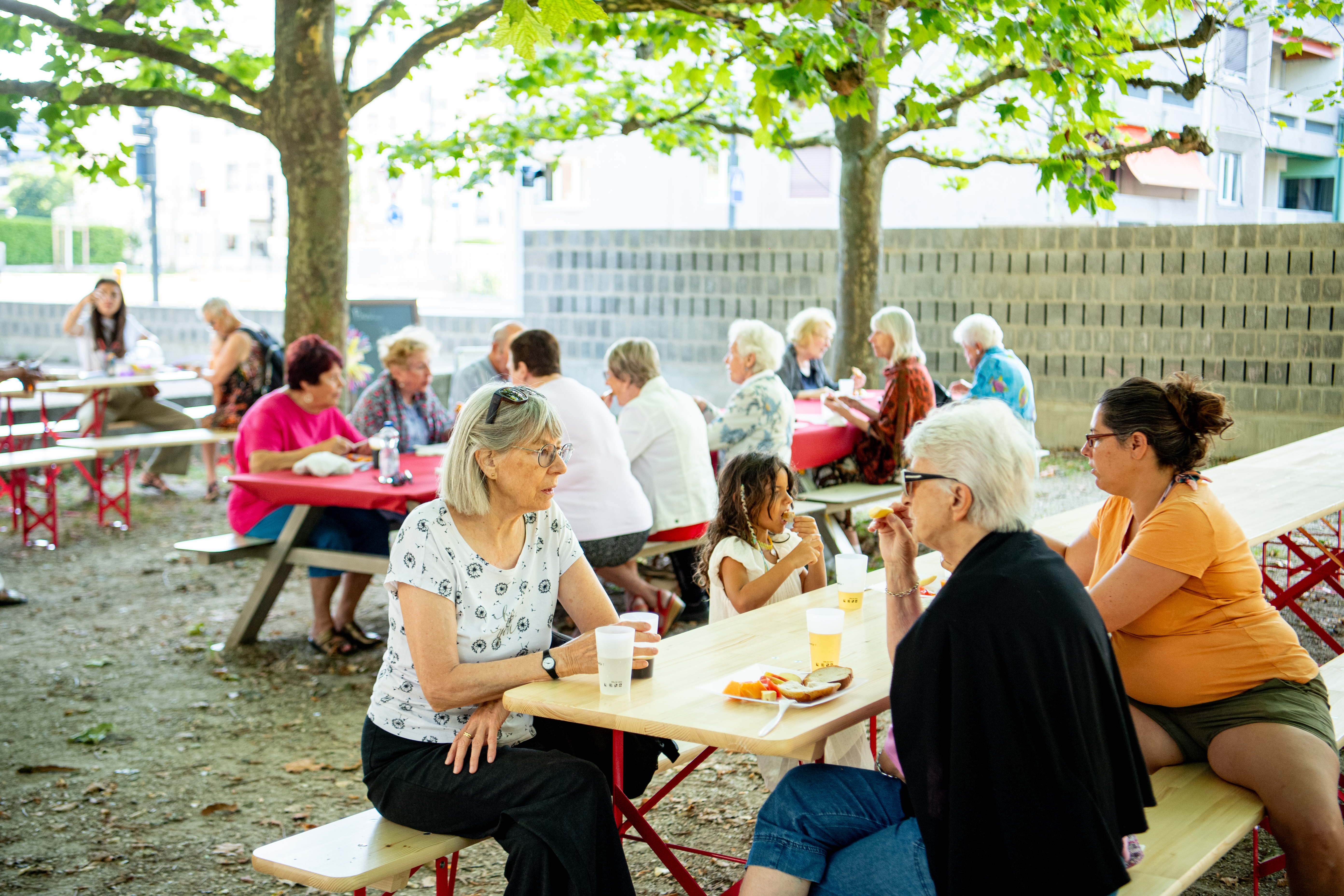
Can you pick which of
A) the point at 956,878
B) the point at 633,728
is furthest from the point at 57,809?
the point at 956,878

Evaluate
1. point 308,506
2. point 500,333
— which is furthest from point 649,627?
point 500,333

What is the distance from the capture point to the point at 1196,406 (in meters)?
2.90

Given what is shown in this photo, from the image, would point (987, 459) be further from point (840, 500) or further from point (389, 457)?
point (840, 500)

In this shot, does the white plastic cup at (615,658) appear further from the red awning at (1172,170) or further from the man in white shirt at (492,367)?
the red awning at (1172,170)

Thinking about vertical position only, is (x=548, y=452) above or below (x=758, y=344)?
below

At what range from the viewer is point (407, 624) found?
270 cm

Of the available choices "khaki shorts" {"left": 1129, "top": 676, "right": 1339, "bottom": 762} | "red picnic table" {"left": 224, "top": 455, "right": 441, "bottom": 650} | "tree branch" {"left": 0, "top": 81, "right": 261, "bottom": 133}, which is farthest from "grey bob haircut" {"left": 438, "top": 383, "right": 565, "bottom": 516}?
"tree branch" {"left": 0, "top": 81, "right": 261, "bottom": 133}

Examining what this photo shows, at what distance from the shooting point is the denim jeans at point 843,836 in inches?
90.0

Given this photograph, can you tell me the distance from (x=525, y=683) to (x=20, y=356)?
18.2 m

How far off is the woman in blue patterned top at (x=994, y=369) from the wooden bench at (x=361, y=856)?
17.1ft

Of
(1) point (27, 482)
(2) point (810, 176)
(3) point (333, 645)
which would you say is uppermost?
(2) point (810, 176)

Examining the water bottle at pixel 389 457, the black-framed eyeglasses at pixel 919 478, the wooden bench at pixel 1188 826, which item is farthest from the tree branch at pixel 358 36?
the wooden bench at pixel 1188 826

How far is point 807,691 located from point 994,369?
5.23 m

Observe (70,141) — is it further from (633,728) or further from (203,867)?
(633,728)
